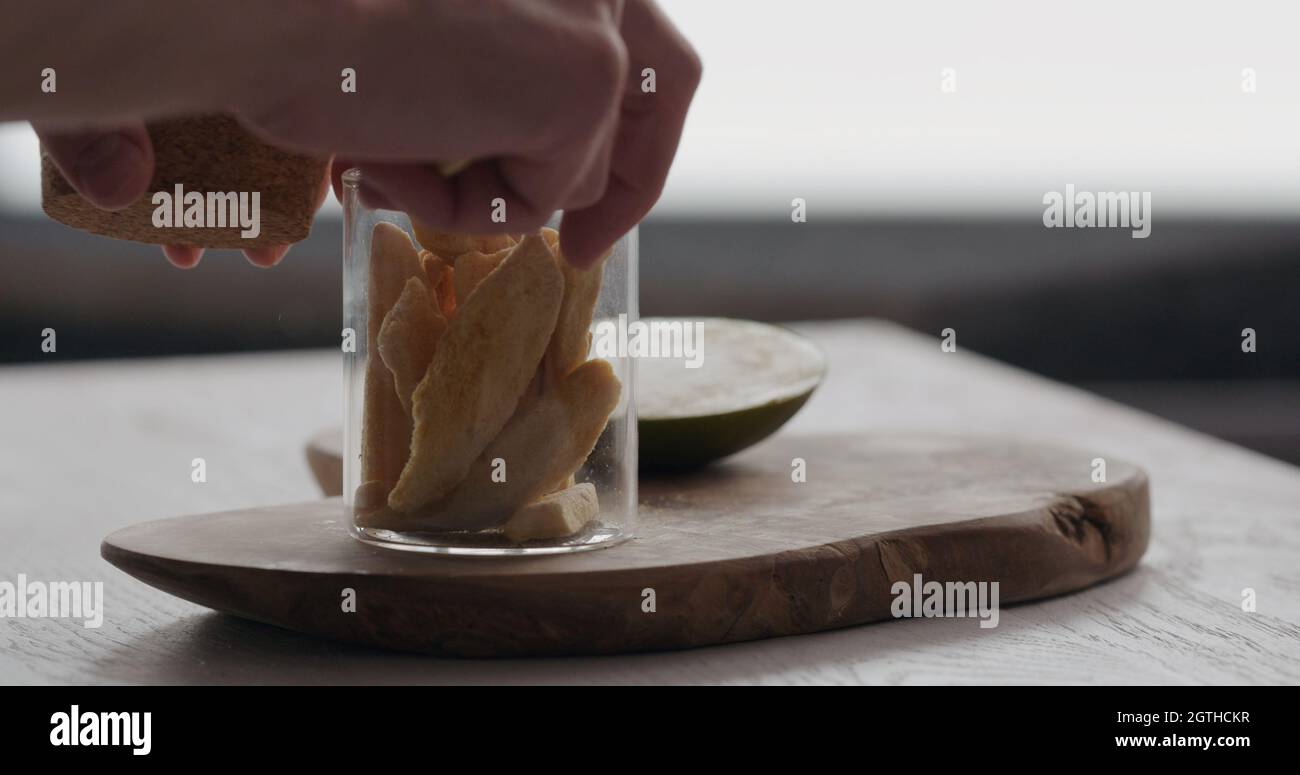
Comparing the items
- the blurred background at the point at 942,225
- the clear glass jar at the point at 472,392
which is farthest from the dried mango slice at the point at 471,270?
the blurred background at the point at 942,225

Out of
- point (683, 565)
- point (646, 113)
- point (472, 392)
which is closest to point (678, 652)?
point (683, 565)

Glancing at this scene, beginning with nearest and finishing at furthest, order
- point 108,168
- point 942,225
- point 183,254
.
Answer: point 108,168 → point 183,254 → point 942,225

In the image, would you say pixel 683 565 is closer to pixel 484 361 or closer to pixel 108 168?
pixel 484 361

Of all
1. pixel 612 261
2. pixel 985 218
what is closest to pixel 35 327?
pixel 985 218

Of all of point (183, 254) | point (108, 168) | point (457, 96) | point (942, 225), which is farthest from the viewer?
point (942, 225)

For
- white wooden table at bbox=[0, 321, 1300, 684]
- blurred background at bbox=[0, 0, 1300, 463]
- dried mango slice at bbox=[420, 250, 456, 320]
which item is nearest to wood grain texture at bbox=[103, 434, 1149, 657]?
white wooden table at bbox=[0, 321, 1300, 684]
